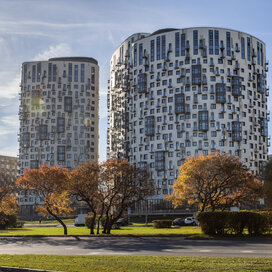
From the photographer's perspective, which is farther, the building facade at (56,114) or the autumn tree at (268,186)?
the building facade at (56,114)

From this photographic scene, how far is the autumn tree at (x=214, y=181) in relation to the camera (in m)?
56.2

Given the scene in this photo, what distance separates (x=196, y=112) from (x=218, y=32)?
25.0 metres

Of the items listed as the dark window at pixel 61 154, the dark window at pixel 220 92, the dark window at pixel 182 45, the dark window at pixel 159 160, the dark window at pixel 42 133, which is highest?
the dark window at pixel 182 45

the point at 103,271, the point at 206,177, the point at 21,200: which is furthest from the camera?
the point at 21,200

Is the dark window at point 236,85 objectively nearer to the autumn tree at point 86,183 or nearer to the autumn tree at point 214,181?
the autumn tree at point 214,181

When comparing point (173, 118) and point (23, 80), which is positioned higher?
point (23, 80)

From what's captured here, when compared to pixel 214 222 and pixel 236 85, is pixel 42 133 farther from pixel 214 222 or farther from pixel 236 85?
pixel 214 222

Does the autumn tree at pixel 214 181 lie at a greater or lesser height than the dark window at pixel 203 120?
lesser

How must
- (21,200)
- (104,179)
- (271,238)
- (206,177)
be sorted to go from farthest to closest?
(21,200) → (206,177) → (104,179) → (271,238)

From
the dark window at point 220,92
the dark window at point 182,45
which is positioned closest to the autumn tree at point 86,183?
the dark window at point 220,92

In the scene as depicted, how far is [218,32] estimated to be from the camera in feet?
422

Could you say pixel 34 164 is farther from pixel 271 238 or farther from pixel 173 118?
pixel 271 238

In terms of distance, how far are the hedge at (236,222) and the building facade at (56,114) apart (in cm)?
12848

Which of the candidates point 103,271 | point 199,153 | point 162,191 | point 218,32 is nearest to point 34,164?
point 162,191
